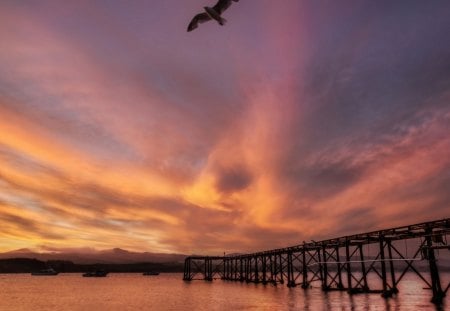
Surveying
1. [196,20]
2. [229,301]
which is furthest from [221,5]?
[229,301]

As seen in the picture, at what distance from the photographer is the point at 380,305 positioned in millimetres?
28391

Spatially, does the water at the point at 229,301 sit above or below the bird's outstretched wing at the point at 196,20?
below

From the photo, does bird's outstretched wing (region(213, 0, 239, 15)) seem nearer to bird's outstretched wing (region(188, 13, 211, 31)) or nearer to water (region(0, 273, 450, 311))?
bird's outstretched wing (region(188, 13, 211, 31))

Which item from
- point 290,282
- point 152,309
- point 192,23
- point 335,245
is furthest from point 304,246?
point 192,23

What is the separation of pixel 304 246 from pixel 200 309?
18.3m

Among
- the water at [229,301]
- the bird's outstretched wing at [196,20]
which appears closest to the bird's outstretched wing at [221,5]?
the bird's outstretched wing at [196,20]

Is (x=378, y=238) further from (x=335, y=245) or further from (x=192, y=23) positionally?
(x=192, y=23)

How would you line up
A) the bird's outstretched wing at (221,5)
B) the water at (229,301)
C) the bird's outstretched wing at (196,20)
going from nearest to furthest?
the bird's outstretched wing at (221,5) < the bird's outstretched wing at (196,20) < the water at (229,301)

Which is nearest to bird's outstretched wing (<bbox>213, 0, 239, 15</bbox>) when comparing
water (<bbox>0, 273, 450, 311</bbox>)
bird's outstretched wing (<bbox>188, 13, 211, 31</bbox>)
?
bird's outstretched wing (<bbox>188, 13, 211, 31</bbox>)

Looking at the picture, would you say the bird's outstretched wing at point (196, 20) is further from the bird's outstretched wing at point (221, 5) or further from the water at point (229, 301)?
the water at point (229, 301)

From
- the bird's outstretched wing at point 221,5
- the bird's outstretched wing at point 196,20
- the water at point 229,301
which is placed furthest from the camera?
the water at point 229,301

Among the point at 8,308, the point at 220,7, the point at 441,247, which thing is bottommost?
the point at 8,308

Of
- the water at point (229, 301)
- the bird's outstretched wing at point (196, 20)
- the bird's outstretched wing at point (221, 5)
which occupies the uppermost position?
the bird's outstretched wing at point (196, 20)

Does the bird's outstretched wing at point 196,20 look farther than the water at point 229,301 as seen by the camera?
No
